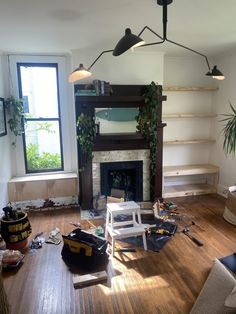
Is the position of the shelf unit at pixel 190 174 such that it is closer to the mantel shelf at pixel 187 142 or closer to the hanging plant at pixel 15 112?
the mantel shelf at pixel 187 142

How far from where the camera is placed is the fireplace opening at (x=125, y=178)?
399 centimetres

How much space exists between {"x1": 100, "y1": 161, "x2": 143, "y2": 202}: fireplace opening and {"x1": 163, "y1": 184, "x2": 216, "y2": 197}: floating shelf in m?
0.60

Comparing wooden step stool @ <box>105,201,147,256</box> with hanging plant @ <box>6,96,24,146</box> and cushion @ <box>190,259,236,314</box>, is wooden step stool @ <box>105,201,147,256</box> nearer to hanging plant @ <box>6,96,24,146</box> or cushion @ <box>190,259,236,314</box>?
cushion @ <box>190,259,236,314</box>

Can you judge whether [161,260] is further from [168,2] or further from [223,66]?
[223,66]

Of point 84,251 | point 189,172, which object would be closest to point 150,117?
point 189,172

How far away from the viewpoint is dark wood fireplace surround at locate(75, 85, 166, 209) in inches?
144

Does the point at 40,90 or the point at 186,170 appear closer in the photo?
the point at 40,90

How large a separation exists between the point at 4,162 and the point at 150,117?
2.44m

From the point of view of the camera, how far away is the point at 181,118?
4.54 metres

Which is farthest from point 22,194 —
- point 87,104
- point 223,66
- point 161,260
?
point 223,66

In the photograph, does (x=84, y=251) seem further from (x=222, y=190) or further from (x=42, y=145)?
(x=222, y=190)

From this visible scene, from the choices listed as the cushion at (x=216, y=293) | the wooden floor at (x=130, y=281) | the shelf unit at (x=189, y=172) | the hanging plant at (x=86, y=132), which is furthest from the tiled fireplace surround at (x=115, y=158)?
the cushion at (x=216, y=293)

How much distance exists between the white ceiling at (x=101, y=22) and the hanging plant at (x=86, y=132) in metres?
1.06

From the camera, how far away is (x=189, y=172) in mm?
4324
